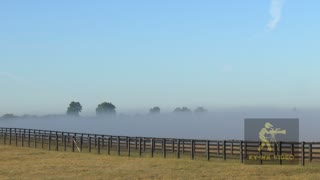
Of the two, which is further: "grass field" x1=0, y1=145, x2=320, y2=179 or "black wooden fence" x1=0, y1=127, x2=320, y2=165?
"black wooden fence" x1=0, y1=127, x2=320, y2=165

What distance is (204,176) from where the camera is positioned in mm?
19766

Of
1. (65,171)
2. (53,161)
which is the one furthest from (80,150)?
(65,171)

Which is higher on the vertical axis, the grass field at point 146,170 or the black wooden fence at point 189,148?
the black wooden fence at point 189,148

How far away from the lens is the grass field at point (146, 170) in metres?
19.9

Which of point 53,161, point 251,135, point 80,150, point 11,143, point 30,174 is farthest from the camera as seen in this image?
point 251,135

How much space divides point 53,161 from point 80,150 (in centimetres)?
850

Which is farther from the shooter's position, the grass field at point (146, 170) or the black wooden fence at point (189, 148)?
the black wooden fence at point (189, 148)

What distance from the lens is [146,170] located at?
71.4 feet

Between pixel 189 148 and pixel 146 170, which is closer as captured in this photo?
pixel 146 170

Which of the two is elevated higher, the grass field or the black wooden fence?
the black wooden fence

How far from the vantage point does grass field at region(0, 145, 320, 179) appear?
19.9m

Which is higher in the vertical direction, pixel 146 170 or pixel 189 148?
pixel 189 148

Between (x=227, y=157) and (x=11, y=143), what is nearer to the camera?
(x=227, y=157)

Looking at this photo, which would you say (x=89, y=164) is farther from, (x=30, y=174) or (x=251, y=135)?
(x=251, y=135)
